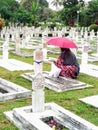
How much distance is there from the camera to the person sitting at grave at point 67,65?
9594 millimetres

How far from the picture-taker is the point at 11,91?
7895mm

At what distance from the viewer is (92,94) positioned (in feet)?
26.5

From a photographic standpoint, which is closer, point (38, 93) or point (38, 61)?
point (38, 93)

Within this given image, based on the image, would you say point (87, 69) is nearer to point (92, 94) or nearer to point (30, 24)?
point (92, 94)

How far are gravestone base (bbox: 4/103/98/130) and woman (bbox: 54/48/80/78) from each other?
3.33 m

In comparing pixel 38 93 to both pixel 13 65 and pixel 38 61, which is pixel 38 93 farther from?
pixel 13 65

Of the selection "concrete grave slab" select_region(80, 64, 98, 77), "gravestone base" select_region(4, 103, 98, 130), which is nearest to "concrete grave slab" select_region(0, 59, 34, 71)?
"concrete grave slab" select_region(80, 64, 98, 77)

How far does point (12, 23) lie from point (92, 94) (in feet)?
96.7

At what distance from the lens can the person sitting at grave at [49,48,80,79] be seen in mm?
9594


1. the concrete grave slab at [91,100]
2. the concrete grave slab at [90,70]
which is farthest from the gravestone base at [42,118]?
the concrete grave slab at [90,70]

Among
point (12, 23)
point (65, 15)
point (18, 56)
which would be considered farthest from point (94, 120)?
point (65, 15)

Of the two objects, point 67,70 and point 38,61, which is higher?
point 38,61

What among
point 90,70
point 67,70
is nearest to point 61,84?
point 67,70

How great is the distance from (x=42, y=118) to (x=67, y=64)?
4220mm
